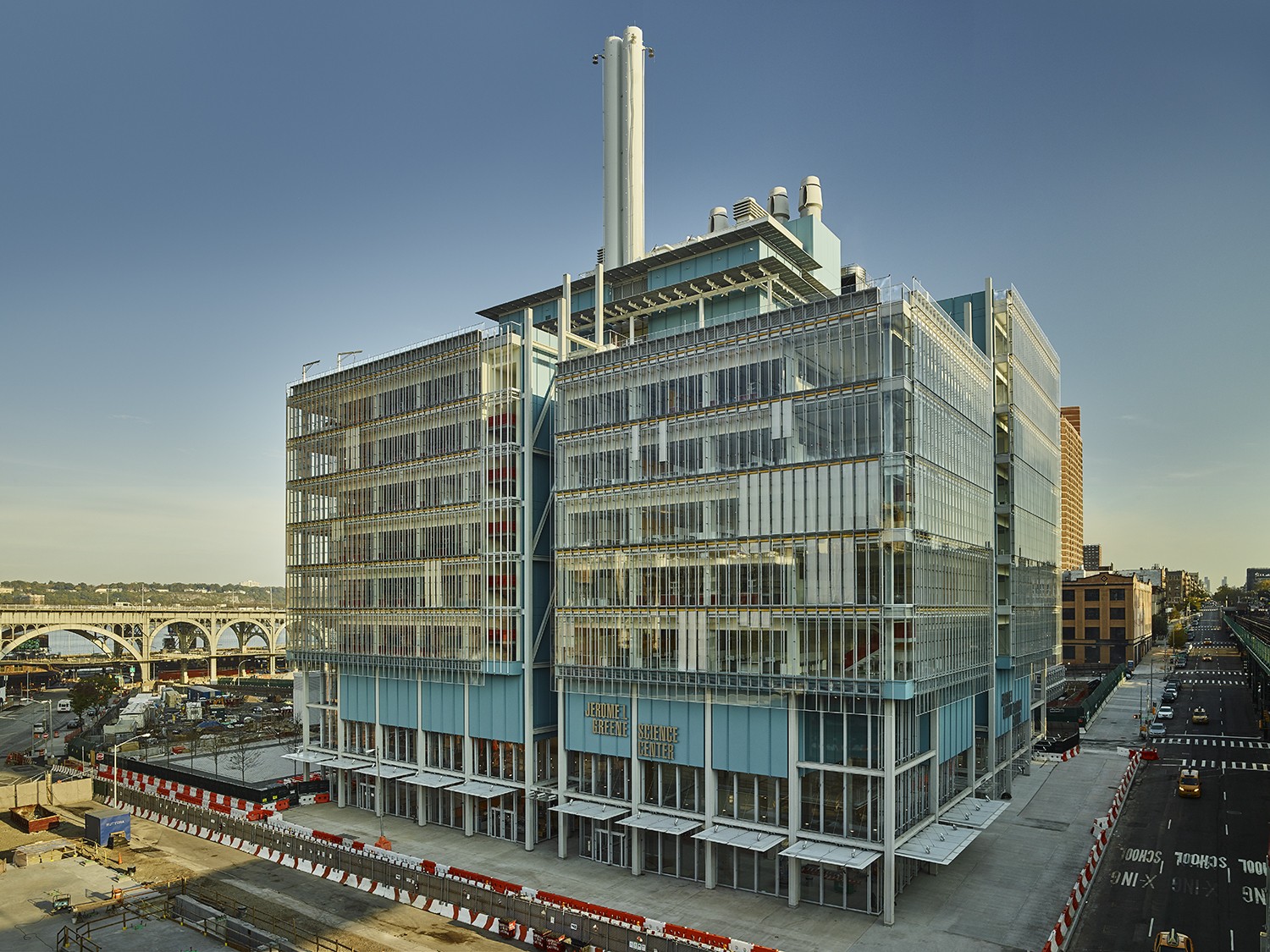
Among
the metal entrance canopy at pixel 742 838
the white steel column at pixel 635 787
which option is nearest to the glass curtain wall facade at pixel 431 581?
the white steel column at pixel 635 787

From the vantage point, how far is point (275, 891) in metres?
49.7

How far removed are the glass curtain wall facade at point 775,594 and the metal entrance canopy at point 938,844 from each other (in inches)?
26.7

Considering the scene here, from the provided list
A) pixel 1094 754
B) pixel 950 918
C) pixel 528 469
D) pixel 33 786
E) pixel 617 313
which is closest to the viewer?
pixel 950 918

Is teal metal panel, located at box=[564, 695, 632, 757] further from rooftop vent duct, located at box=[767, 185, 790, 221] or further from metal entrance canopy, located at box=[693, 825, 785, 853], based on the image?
rooftop vent duct, located at box=[767, 185, 790, 221]

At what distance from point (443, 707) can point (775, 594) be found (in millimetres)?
28796

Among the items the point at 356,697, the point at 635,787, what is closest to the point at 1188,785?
the point at 635,787

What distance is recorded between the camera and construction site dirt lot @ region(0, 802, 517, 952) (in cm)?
4284

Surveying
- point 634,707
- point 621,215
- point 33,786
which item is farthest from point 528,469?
point 33,786

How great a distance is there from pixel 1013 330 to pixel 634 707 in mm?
41120

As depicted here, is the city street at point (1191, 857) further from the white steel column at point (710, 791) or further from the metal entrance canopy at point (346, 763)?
the metal entrance canopy at point (346, 763)

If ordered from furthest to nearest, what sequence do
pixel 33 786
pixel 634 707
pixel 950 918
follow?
1. pixel 33 786
2. pixel 634 707
3. pixel 950 918

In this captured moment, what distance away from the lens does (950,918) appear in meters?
44.3

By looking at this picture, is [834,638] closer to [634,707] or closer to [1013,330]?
[634,707]

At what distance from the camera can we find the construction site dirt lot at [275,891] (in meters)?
42.8
